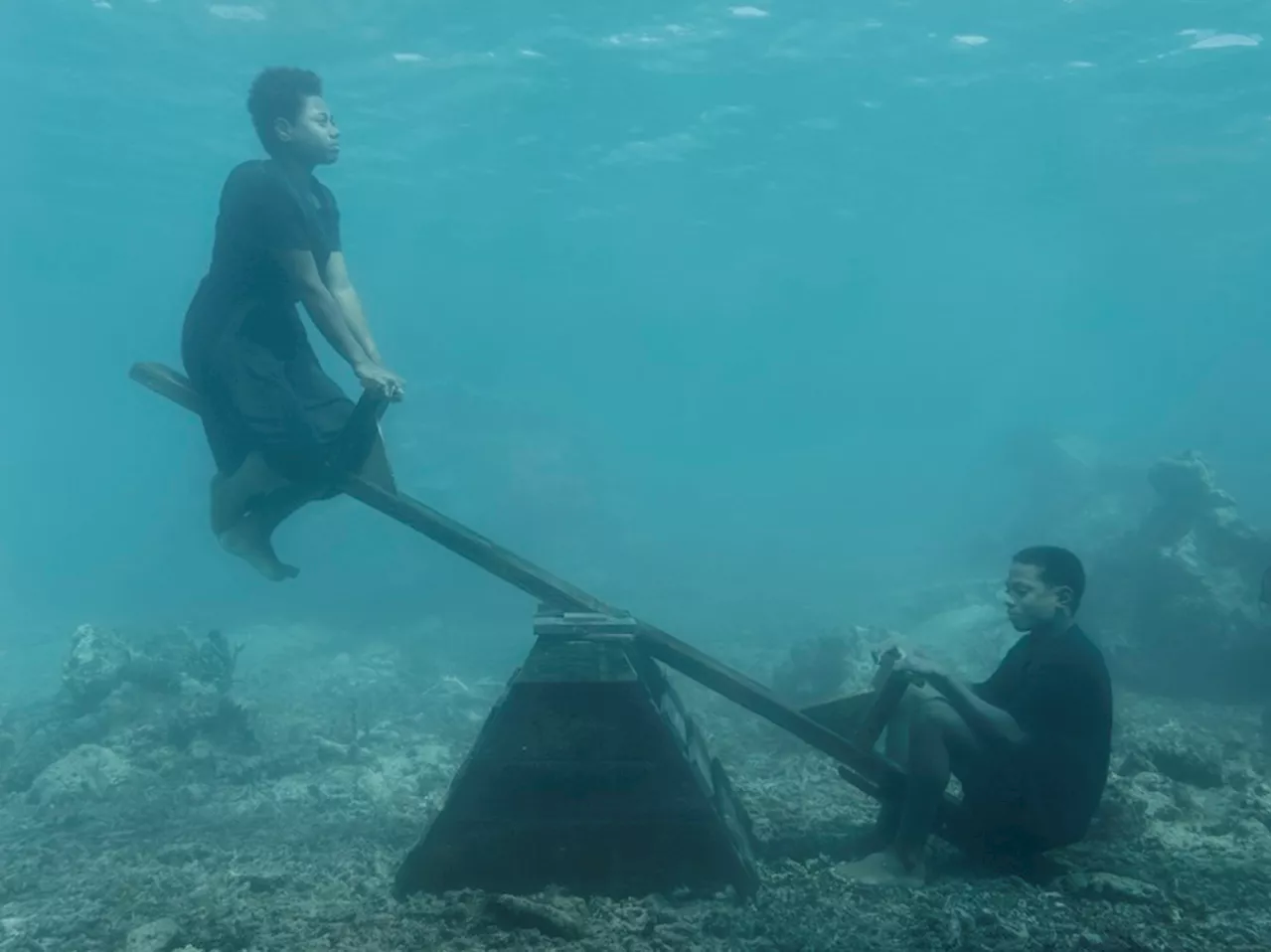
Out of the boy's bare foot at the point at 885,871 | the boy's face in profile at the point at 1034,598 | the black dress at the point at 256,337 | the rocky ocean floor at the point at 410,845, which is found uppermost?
the black dress at the point at 256,337

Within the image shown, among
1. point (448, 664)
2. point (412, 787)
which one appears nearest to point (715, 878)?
point (412, 787)

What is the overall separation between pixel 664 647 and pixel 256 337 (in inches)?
111

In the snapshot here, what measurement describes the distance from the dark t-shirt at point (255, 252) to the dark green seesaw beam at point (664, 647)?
0.49 meters

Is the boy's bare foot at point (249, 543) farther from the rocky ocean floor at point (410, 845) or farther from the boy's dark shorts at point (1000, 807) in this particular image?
the boy's dark shorts at point (1000, 807)

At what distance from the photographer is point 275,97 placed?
16.4 feet

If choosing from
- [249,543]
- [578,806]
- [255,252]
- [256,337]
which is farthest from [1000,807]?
[255,252]

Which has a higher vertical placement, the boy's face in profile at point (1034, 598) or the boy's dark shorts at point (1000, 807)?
the boy's face in profile at point (1034, 598)

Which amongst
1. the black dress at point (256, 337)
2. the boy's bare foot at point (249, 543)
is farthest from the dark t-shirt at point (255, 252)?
the boy's bare foot at point (249, 543)

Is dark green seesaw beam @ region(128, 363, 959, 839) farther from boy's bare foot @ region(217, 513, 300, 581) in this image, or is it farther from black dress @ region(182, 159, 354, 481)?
boy's bare foot @ region(217, 513, 300, 581)

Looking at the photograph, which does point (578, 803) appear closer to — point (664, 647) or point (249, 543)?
point (664, 647)

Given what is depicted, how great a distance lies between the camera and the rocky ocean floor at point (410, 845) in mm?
4328

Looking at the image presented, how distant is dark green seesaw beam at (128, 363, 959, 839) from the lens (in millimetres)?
5031

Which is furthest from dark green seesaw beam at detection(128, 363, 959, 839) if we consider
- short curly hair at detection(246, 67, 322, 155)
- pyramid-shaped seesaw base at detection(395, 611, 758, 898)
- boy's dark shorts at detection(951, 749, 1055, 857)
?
short curly hair at detection(246, 67, 322, 155)

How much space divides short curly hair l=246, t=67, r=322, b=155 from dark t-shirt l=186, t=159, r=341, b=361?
24 centimetres
